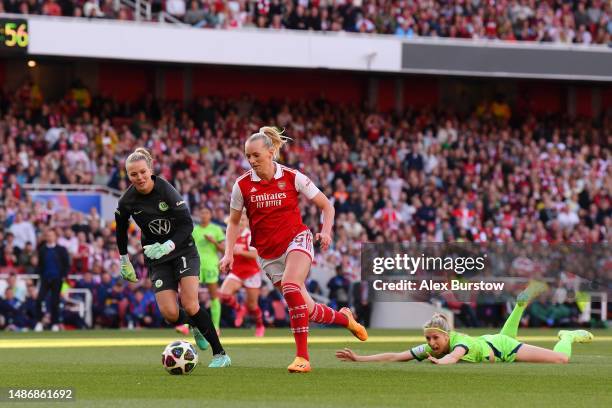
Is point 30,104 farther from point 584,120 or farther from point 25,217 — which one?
point 584,120

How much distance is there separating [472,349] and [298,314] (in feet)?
6.43

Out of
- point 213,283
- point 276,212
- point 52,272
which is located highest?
point 276,212

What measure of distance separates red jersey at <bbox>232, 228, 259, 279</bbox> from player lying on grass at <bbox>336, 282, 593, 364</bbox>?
24.9ft

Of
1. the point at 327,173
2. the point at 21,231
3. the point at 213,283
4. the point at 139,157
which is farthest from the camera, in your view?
the point at 327,173

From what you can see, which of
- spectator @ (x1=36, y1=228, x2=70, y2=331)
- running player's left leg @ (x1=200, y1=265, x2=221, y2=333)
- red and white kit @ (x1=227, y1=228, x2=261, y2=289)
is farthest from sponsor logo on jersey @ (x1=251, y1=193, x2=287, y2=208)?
spectator @ (x1=36, y1=228, x2=70, y2=331)

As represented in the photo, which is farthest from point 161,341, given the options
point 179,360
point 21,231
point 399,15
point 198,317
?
point 399,15

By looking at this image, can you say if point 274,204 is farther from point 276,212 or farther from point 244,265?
point 244,265

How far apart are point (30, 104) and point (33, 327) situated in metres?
9.42

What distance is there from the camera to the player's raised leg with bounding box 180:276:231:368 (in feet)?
44.7

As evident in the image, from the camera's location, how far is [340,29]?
3628 centimetres

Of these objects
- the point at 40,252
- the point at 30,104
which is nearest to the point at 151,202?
the point at 40,252

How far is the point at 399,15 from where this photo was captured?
37.2 meters

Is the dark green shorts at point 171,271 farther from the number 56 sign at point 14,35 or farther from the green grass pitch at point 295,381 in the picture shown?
the number 56 sign at point 14,35

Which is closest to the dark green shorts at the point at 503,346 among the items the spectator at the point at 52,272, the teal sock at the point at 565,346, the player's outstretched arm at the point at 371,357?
the teal sock at the point at 565,346
